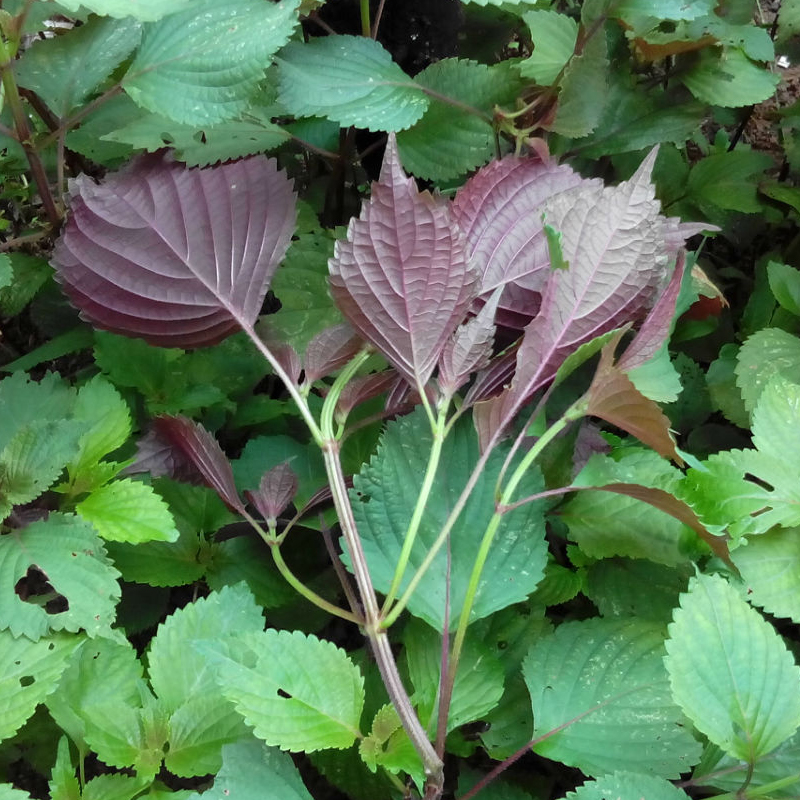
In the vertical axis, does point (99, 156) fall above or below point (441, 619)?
above

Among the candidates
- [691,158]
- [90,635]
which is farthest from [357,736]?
[691,158]

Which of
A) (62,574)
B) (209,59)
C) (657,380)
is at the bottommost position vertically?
(62,574)

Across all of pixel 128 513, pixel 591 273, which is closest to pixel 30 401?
pixel 128 513

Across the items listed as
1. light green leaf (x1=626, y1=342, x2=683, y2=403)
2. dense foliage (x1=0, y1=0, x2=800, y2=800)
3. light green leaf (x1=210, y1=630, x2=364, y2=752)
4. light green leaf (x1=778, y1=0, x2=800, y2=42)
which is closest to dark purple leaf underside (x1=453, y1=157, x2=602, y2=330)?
dense foliage (x1=0, y1=0, x2=800, y2=800)

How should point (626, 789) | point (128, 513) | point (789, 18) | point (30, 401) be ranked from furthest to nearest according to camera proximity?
1. point (789, 18)
2. point (30, 401)
3. point (128, 513)
4. point (626, 789)

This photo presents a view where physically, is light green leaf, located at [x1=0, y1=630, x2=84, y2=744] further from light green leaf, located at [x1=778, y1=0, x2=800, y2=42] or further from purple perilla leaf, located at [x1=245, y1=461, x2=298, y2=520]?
light green leaf, located at [x1=778, y1=0, x2=800, y2=42]

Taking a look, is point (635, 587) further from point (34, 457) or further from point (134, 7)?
point (134, 7)

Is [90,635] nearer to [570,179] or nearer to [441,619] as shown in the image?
[441,619]
